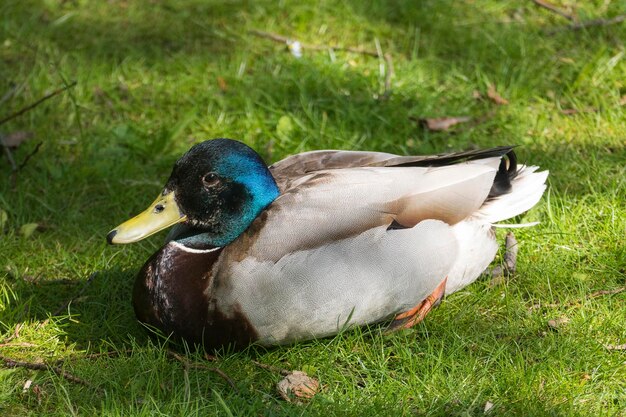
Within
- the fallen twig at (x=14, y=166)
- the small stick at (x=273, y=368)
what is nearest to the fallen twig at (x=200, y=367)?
the small stick at (x=273, y=368)

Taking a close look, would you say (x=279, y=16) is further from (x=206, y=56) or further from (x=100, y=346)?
(x=100, y=346)

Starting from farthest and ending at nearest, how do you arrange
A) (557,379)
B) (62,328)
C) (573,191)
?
(573,191)
(62,328)
(557,379)

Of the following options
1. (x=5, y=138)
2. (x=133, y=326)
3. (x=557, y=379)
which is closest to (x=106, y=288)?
(x=133, y=326)

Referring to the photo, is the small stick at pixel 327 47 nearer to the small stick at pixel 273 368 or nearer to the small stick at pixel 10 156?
the small stick at pixel 10 156

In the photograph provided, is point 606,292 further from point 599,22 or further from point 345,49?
point 345,49

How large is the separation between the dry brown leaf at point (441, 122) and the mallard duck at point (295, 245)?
1.34 meters

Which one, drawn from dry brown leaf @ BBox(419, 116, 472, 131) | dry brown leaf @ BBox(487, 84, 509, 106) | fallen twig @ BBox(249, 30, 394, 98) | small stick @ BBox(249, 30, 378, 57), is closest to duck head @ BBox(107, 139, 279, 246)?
dry brown leaf @ BBox(419, 116, 472, 131)

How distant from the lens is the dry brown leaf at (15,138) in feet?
16.9

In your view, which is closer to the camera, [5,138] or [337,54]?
[5,138]

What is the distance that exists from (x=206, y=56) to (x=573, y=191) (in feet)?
8.45

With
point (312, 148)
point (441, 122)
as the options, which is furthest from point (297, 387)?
point (441, 122)

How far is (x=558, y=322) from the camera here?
3.81m

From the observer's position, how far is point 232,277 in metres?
3.57

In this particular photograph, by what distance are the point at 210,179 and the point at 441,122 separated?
2021 mm
